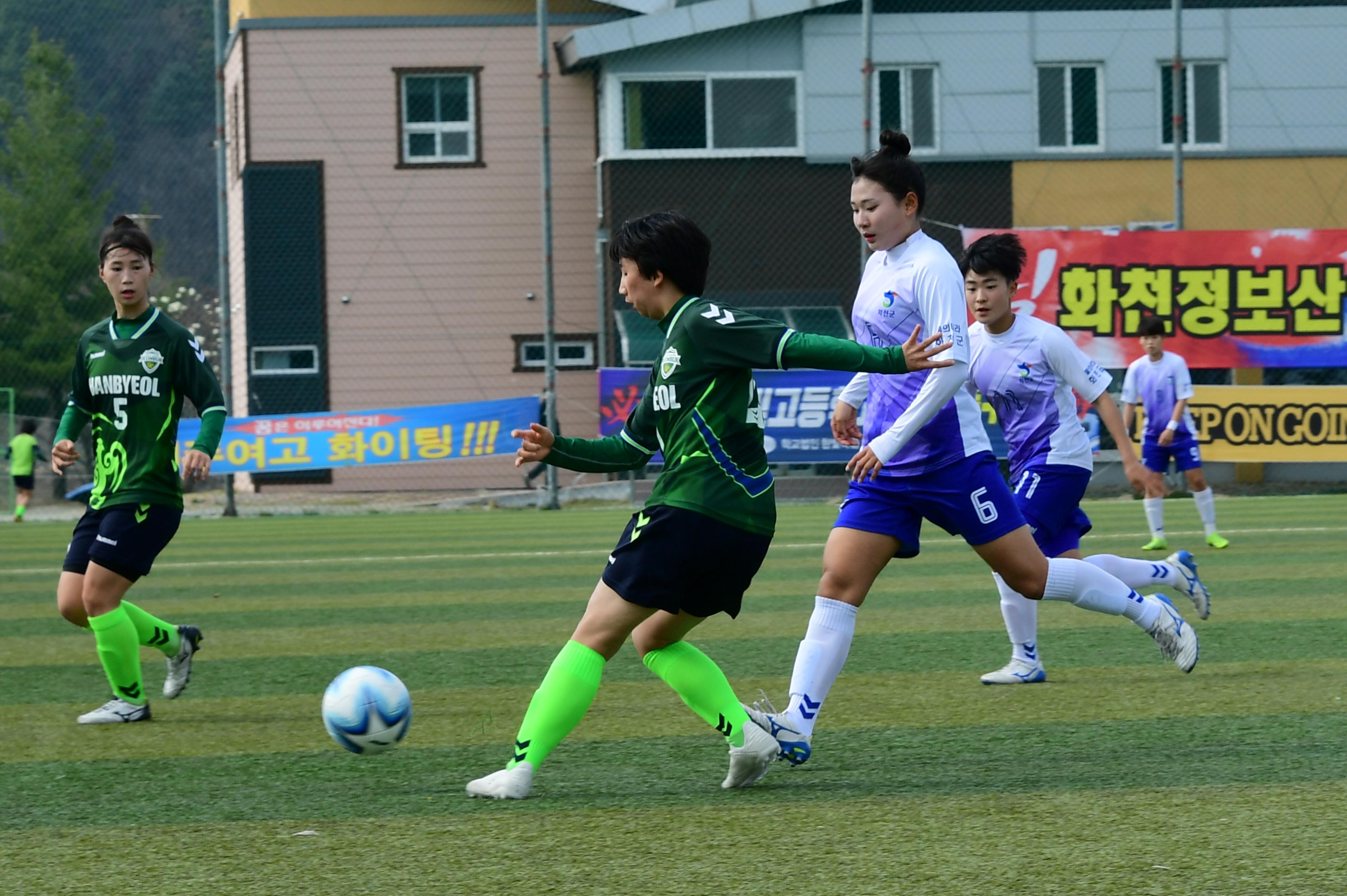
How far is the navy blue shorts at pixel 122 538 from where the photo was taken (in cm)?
607

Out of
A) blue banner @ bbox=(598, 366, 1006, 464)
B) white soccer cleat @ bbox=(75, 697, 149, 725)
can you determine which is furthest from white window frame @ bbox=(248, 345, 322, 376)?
white soccer cleat @ bbox=(75, 697, 149, 725)

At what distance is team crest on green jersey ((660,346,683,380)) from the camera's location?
14.6 ft

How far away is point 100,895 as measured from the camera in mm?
3572

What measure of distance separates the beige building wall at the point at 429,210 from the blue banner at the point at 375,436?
406 centimetres

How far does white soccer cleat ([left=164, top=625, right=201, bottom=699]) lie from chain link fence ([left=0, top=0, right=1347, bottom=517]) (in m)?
18.1

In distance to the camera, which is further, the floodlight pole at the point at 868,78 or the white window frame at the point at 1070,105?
the white window frame at the point at 1070,105

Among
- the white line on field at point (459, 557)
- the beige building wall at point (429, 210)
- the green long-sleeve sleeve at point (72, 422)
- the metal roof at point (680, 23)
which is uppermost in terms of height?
the metal roof at point (680, 23)

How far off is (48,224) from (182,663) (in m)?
37.8

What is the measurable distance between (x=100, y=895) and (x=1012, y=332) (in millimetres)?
4346

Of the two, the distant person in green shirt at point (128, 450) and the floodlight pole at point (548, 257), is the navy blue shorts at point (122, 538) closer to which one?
the distant person in green shirt at point (128, 450)

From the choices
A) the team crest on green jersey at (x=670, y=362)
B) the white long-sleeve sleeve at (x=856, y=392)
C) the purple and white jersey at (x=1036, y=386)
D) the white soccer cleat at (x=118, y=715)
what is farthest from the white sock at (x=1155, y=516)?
the team crest on green jersey at (x=670, y=362)

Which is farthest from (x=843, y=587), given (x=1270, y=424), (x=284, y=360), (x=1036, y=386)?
(x=284, y=360)

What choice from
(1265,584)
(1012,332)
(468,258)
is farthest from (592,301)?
(1012,332)

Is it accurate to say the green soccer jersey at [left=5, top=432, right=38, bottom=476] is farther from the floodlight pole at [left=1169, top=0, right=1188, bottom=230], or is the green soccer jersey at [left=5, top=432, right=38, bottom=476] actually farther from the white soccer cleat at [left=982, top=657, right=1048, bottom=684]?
the white soccer cleat at [left=982, top=657, right=1048, bottom=684]
